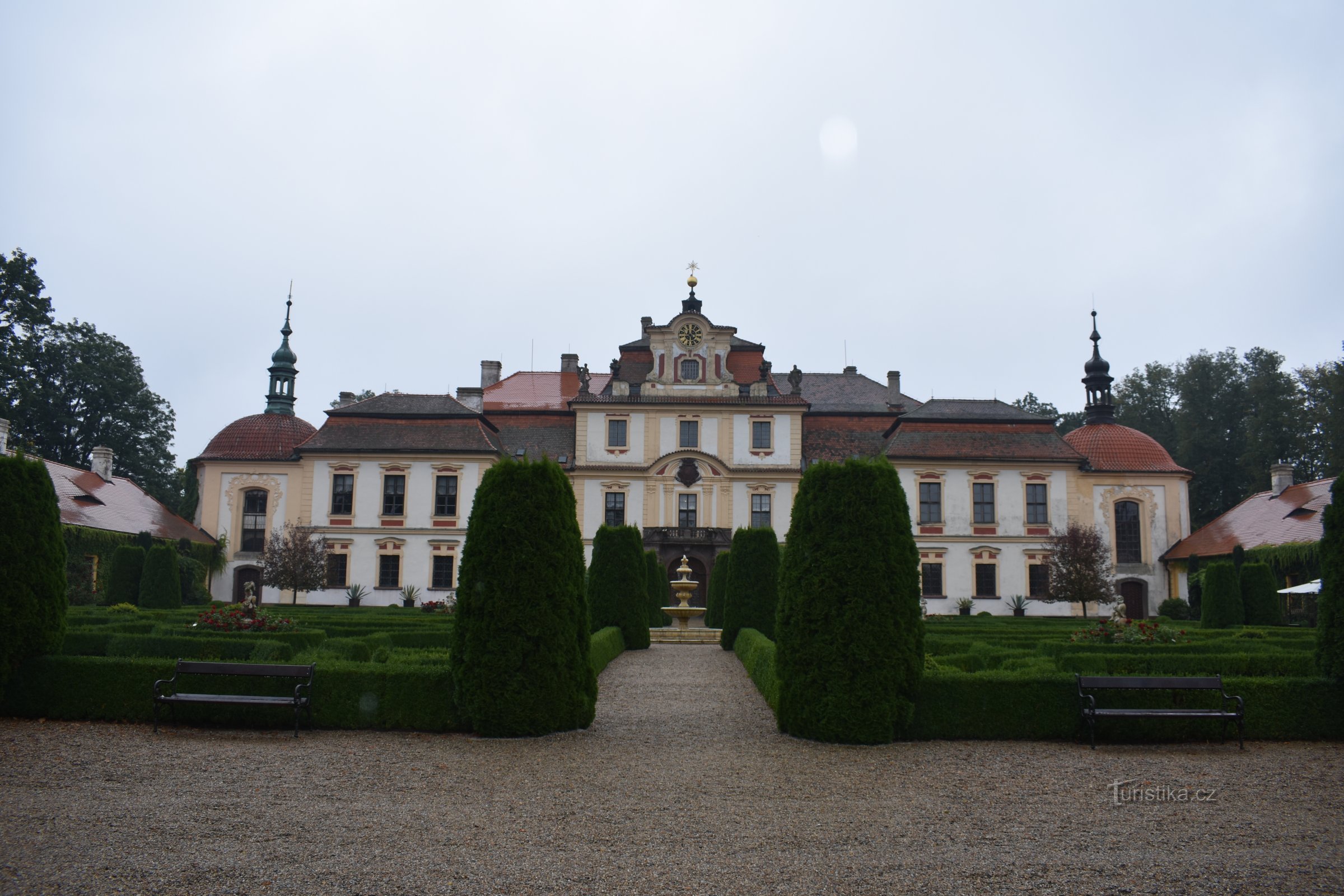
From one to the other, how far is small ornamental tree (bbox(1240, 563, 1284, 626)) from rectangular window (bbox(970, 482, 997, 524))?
1178 cm

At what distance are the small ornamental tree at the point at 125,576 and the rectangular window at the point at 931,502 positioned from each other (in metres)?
25.6

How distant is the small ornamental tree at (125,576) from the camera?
2433 centimetres

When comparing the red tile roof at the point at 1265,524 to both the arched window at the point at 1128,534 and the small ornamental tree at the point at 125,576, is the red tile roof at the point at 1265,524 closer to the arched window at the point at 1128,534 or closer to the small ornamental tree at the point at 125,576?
the arched window at the point at 1128,534

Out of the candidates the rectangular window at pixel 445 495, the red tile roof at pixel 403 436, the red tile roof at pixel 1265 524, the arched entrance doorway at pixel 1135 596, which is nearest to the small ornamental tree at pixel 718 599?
the red tile roof at pixel 403 436

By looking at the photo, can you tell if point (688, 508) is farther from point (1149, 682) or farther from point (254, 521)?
point (1149, 682)

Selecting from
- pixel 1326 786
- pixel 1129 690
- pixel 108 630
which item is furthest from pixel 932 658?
pixel 108 630

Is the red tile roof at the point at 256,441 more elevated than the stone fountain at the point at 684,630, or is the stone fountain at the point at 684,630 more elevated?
the red tile roof at the point at 256,441

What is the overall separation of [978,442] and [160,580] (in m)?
27.3

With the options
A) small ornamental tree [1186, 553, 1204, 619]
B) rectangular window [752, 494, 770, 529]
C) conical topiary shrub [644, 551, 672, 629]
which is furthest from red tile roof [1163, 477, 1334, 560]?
conical topiary shrub [644, 551, 672, 629]

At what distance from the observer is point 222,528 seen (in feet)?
112

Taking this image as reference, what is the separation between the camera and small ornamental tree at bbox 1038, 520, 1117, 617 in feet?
91.0

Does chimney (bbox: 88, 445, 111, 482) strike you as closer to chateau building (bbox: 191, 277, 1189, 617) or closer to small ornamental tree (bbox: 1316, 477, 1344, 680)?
chateau building (bbox: 191, 277, 1189, 617)

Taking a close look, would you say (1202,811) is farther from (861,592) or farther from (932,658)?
(932,658)

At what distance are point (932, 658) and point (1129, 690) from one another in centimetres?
323
